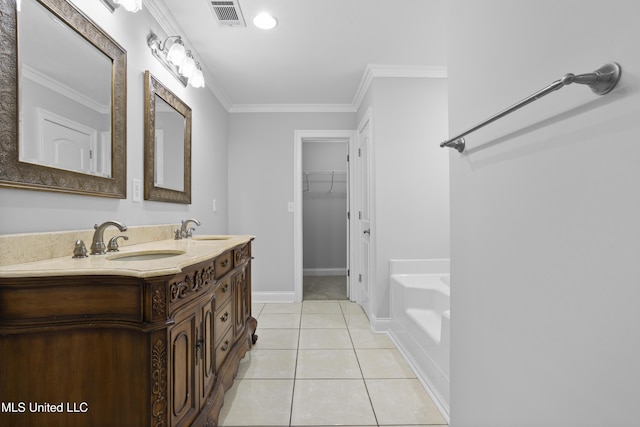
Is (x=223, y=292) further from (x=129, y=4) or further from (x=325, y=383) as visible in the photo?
(x=129, y=4)

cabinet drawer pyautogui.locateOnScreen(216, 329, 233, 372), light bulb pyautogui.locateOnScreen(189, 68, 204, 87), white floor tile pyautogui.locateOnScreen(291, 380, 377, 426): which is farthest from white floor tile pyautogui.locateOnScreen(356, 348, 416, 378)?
light bulb pyautogui.locateOnScreen(189, 68, 204, 87)

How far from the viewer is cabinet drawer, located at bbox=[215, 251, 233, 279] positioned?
57.8 inches

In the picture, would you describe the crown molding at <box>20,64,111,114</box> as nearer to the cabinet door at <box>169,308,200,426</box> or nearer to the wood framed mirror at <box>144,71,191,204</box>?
the wood framed mirror at <box>144,71,191,204</box>

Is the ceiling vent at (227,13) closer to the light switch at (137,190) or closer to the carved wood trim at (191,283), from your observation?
the light switch at (137,190)

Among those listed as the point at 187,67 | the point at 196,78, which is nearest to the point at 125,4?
the point at 187,67

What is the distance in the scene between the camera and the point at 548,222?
67 cm

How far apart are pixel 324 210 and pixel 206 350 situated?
383 cm

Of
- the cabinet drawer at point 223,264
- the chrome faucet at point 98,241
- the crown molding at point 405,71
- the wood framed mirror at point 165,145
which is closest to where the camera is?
the chrome faucet at point 98,241

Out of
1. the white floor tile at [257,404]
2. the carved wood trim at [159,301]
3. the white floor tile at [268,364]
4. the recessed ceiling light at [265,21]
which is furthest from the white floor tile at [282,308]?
the recessed ceiling light at [265,21]

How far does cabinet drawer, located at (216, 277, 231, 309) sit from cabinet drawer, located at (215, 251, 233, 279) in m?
0.04

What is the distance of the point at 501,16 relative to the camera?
0.83 meters

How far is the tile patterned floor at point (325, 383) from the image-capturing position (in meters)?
1.51

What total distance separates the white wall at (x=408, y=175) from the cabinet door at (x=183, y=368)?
1782 mm

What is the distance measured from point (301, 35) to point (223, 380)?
223 centimetres
